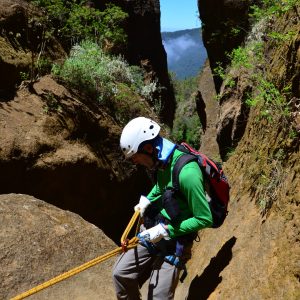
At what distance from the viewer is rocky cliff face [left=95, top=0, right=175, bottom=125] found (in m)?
19.7

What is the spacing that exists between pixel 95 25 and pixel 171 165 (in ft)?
31.8

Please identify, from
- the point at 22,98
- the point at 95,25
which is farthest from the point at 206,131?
the point at 22,98

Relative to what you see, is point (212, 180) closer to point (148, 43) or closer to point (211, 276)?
point (211, 276)

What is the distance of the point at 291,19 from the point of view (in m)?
6.47

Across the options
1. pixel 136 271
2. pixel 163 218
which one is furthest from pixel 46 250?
pixel 163 218

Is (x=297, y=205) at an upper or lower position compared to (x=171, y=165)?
lower

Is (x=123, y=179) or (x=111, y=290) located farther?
(x=123, y=179)

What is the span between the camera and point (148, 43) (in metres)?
20.9

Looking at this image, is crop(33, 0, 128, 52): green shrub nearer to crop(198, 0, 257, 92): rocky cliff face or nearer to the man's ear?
crop(198, 0, 257, 92): rocky cliff face

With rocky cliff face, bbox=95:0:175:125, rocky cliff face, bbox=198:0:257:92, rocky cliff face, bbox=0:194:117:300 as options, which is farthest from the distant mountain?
rocky cliff face, bbox=0:194:117:300

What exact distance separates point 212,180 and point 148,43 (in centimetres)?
1772

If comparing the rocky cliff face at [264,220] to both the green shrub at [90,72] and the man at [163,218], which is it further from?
the green shrub at [90,72]

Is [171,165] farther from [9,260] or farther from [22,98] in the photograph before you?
[22,98]

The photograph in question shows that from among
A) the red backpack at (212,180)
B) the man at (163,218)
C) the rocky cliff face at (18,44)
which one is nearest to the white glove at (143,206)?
the man at (163,218)
